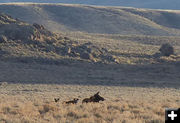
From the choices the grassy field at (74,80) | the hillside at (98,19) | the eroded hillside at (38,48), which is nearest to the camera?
the grassy field at (74,80)

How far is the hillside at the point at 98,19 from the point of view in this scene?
87.5 m

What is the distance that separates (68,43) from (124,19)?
54.1 meters

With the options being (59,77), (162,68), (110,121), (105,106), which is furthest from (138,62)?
(110,121)

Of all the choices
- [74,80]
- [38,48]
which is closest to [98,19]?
[38,48]

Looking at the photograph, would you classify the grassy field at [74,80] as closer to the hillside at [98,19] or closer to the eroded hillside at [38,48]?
the eroded hillside at [38,48]

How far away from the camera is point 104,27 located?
90000mm

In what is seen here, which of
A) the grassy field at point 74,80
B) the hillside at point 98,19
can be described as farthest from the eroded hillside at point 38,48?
the hillside at point 98,19

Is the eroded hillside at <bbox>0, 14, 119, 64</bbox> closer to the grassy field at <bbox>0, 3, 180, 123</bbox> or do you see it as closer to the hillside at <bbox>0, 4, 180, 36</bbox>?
the grassy field at <bbox>0, 3, 180, 123</bbox>

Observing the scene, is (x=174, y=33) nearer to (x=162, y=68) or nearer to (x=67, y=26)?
(x=67, y=26)

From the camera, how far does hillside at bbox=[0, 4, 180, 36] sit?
→ 287ft

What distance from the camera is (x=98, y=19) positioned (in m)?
95.8

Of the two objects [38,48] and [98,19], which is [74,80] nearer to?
[38,48]

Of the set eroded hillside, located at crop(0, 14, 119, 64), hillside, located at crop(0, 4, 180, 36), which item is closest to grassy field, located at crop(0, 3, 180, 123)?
eroded hillside, located at crop(0, 14, 119, 64)

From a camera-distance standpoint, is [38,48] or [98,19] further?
[98,19]
